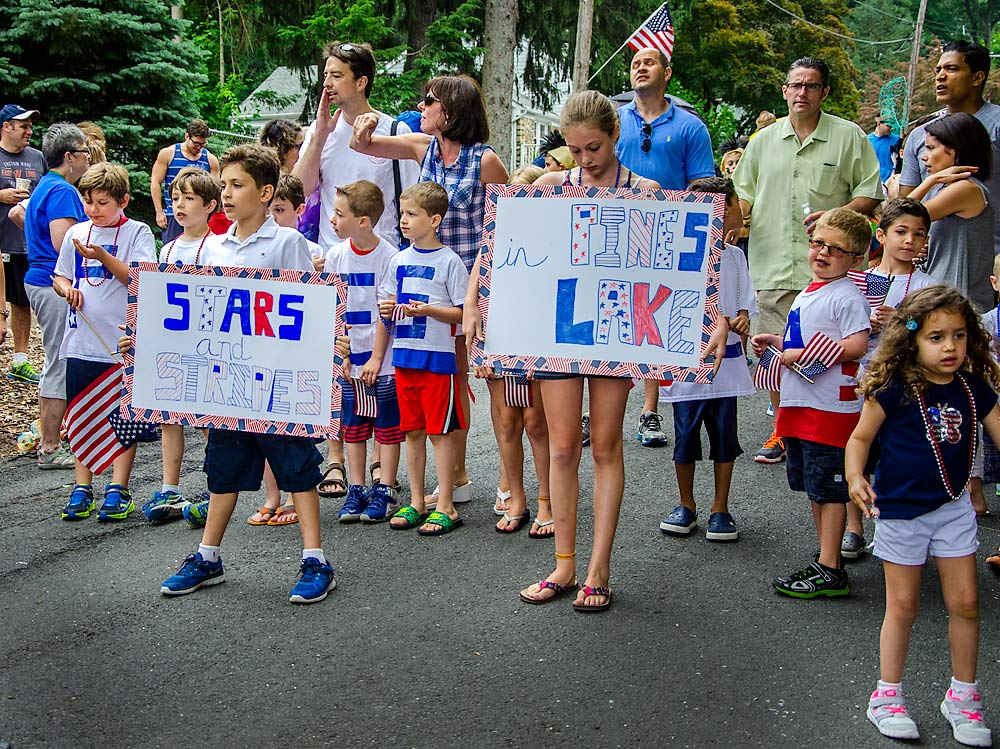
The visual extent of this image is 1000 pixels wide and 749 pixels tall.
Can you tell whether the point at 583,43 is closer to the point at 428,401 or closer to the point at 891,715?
the point at 428,401

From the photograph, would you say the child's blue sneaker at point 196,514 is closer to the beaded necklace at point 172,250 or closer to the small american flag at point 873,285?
the beaded necklace at point 172,250

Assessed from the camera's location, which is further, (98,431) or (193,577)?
(98,431)

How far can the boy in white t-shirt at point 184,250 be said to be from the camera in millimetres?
5598

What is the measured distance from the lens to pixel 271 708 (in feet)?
12.0

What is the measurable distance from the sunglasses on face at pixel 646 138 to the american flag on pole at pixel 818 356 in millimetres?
2553

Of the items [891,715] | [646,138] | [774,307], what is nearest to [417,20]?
[646,138]

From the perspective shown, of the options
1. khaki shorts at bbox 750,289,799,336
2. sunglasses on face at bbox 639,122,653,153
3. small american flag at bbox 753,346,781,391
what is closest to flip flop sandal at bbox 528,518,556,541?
small american flag at bbox 753,346,781,391

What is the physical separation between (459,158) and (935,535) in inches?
129

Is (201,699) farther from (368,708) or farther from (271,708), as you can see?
(368,708)

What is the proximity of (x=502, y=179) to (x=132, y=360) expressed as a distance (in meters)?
2.15

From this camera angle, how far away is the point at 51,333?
743cm

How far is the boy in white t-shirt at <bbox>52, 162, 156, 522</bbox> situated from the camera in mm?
5992

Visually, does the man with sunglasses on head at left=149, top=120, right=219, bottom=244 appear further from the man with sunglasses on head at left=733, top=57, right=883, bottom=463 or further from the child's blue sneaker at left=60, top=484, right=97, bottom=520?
the man with sunglasses on head at left=733, top=57, right=883, bottom=463

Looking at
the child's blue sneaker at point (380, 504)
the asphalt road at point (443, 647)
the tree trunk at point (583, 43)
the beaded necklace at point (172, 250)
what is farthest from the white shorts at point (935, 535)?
the tree trunk at point (583, 43)
